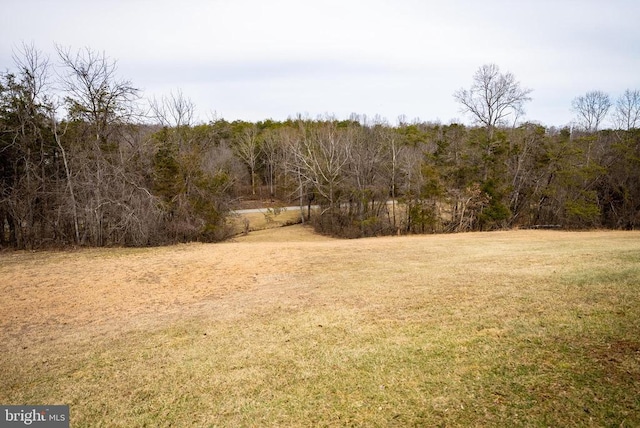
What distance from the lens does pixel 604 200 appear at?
22562mm

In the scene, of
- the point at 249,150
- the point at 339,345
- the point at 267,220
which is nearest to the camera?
the point at 339,345

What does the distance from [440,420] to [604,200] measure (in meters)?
25.1

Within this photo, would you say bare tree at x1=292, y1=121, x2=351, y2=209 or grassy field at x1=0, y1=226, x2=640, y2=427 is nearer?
grassy field at x1=0, y1=226, x2=640, y2=427

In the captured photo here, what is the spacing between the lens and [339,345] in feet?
17.9

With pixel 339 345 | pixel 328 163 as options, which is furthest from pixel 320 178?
pixel 339 345

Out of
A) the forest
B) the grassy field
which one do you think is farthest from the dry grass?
the grassy field

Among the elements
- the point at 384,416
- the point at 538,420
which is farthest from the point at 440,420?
the point at 538,420

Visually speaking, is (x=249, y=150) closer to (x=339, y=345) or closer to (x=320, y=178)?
(x=320, y=178)

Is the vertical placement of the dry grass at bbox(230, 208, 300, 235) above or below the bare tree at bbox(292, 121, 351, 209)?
below

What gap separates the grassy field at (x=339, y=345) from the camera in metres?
3.85

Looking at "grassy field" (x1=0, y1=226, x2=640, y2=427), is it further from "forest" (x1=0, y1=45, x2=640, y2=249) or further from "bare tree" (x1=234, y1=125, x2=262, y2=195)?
"bare tree" (x1=234, y1=125, x2=262, y2=195)

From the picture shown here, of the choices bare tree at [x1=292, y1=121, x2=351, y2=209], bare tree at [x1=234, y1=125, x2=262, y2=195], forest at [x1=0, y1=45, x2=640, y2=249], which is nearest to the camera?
forest at [x1=0, y1=45, x2=640, y2=249]

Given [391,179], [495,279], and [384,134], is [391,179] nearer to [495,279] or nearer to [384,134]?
[384,134]

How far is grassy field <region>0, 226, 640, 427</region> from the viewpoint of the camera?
12.6ft
